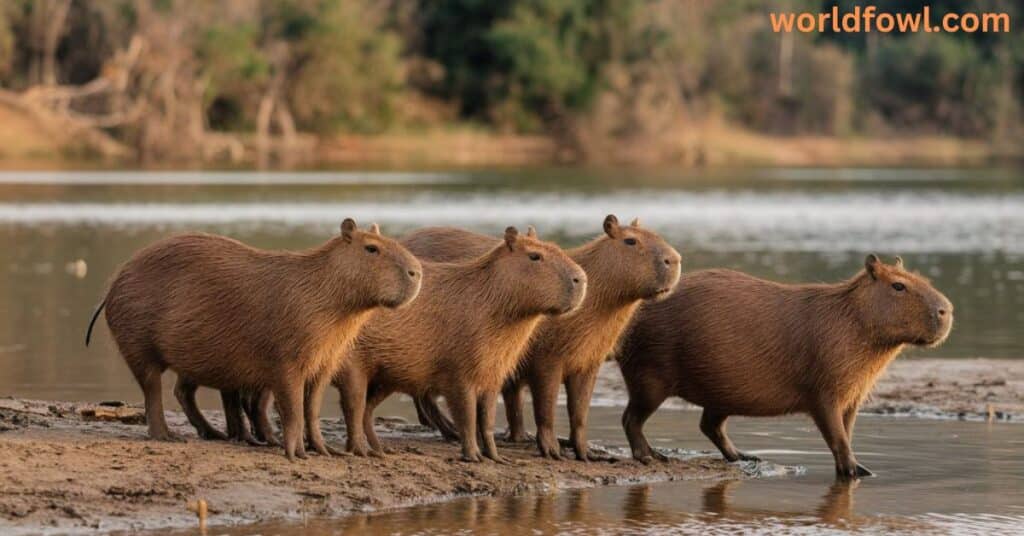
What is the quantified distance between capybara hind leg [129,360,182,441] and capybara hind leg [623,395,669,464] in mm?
2507

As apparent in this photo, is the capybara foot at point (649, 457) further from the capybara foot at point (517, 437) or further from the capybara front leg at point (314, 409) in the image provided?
the capybara front leg at point (314, 409)

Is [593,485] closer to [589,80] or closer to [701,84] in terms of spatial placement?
[589,80]

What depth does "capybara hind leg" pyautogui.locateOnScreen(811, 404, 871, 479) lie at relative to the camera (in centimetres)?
1038

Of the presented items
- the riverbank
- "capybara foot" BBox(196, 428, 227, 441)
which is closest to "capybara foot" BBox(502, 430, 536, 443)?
the riverbank

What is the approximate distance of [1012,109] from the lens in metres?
94.2

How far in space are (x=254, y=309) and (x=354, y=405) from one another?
0.75 metres

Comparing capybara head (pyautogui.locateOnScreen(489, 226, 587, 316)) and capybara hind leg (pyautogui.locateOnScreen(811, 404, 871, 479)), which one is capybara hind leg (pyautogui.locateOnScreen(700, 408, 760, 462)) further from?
capybara head (pyautogui.locateOnScreen(489, 226, 587, 316))

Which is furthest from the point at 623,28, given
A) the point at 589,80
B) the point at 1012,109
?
the point at 1012,109

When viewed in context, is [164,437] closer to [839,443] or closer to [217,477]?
[217,477]

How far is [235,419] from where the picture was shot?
10250mm

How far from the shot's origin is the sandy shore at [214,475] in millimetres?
8602

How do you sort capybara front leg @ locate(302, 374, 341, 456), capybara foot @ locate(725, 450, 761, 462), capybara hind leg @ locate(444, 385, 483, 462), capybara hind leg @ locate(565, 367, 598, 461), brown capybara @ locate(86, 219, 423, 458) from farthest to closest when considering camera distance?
capybara foot @ locate(725, 450, 761, 462), capybara hind leg @ locate(565, 367, 598, 461), capybara hind leg @ locate(444, 385, 483, 462), capybara front leg @ locate(302, 374, 341, 456), brown capybara @ locate(86, 219, 423, 458)

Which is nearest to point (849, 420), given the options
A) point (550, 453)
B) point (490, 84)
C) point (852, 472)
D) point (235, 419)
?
point (852, 472)

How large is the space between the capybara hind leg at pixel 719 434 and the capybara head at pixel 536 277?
1.51 metres
